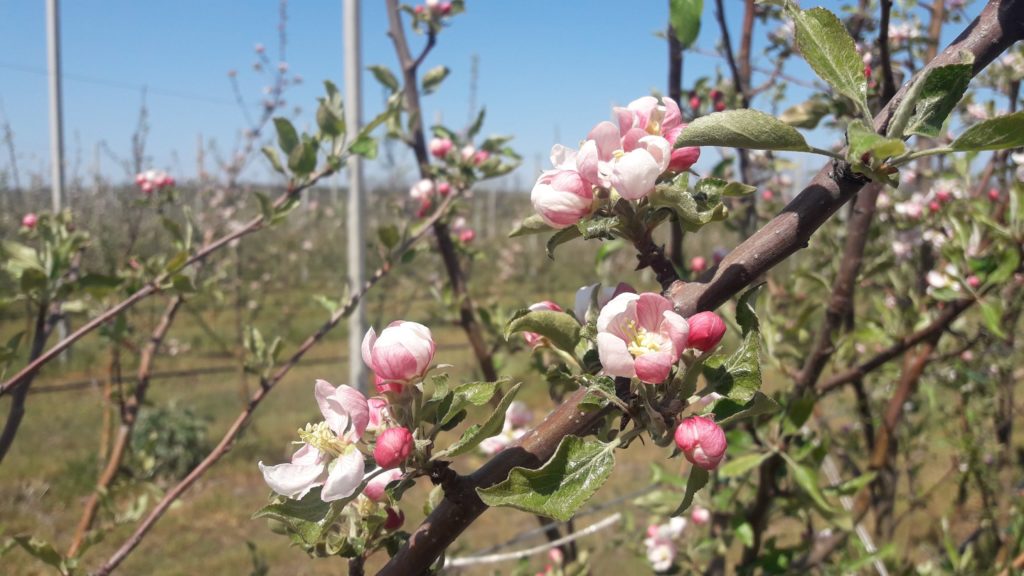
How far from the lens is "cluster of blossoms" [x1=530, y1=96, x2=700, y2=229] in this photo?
66cm

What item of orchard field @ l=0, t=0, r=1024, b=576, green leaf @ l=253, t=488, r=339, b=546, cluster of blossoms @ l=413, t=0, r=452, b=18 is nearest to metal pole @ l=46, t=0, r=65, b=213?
orchard field @ l=0, t=0, r=1024, b=576

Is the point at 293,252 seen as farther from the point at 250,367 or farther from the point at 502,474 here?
the point at 502,474

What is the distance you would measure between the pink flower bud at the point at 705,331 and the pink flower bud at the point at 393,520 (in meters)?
0.41

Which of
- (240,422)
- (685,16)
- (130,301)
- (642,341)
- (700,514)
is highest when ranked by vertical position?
(685,16)

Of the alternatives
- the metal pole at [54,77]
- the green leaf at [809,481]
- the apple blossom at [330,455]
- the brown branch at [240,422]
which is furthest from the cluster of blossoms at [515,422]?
the metal pole at [54,77]

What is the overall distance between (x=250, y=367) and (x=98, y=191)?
7.32 m

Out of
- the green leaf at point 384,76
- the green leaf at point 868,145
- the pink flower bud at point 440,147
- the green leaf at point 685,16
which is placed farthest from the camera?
the pink flower bud at point 440,147

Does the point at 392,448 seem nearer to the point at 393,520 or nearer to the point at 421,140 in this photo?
the point at 393,520

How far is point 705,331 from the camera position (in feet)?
2.09

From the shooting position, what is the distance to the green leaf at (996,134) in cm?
53

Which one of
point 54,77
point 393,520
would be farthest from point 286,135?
point 54,77

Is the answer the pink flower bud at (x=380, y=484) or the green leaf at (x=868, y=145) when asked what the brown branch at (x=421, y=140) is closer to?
the pink flower bud at (x=380, y=484)

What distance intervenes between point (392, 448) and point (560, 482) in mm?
152

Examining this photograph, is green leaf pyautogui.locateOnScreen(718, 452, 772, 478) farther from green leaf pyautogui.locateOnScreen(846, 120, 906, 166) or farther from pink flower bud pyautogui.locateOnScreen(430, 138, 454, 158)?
pink flower bud pyautogui.locateOnScreen(430, 138, 454, 158)
